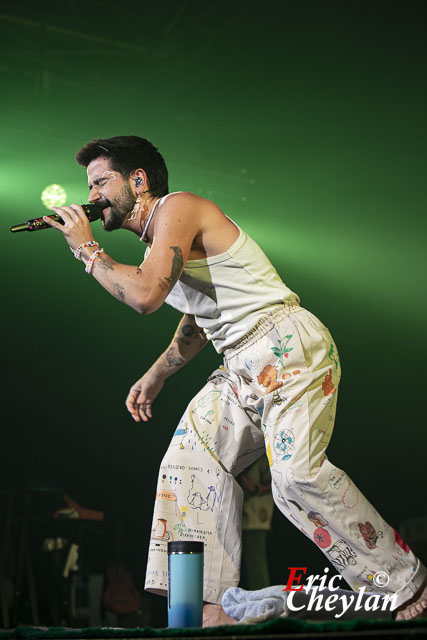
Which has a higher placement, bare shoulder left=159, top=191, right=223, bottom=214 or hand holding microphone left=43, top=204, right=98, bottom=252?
bare shoulder left=159, top=191, right=223, bottom=214

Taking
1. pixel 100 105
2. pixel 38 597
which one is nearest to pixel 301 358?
pixel 38 597

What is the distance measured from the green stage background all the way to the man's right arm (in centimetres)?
114

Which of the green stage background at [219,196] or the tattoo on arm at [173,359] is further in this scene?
the green stage background at [219,196]

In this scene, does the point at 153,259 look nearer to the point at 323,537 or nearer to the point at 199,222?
the point at 199,222

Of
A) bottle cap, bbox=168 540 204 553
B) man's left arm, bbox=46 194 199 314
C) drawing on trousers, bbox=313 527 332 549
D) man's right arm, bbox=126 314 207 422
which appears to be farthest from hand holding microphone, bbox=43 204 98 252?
drawing on trousers, bbox=313 527 332 549

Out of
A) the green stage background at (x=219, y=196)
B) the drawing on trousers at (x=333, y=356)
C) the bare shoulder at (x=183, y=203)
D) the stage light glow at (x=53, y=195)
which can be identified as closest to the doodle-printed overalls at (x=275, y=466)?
the drawing on trousers at (x=333, y=356)

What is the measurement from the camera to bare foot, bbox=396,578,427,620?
1.34 metres

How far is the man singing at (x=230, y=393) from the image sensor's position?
1426 mm

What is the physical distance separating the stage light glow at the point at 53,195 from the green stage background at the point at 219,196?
33mm

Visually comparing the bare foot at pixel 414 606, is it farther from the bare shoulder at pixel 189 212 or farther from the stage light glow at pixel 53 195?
the stage light glow at pixel 53 195

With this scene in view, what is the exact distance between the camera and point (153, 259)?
158cm

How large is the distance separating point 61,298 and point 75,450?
0.69m

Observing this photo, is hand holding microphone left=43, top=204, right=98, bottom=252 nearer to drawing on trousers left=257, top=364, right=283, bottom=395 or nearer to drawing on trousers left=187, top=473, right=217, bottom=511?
drawing on trousers left=257, top=364, right=283, bottom=395

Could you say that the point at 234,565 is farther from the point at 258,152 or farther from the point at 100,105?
the point at 100,105
